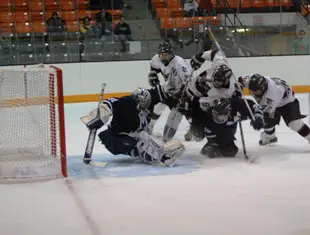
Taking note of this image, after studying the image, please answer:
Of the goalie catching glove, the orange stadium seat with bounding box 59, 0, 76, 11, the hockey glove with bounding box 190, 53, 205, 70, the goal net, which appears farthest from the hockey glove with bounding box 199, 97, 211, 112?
the orange stadium seat with bounding box 59, 0, 76, 11

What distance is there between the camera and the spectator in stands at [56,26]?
32.8 ft

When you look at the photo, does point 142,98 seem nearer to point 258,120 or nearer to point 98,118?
point 98,118

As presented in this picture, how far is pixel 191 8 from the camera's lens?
11.2 m

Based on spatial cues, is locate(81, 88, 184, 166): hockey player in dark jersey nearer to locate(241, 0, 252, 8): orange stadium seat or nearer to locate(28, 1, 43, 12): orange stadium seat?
locate(28, 1, 43, 12): orange stadium seat

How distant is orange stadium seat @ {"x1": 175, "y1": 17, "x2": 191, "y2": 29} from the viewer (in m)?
10.5

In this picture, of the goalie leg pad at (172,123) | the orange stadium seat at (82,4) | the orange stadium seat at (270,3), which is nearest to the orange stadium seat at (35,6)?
the orange stadium seat at (82,4)

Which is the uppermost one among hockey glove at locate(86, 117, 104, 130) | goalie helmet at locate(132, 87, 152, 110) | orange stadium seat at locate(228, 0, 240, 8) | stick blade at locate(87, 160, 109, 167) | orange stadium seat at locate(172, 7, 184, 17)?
orange stadium seat at locate(228, 0, 240, 8)

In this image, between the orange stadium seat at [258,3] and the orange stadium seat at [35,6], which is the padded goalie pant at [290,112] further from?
the orange stadium seat at [35,6]

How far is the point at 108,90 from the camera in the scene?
10.3m

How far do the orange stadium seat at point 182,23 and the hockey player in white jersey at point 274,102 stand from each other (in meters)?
4.49

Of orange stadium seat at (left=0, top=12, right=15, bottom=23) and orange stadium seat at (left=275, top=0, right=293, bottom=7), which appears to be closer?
orange stadium seat at (left=0, top=12, right=15, bottom=23)

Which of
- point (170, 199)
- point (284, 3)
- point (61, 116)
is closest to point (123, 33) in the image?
point (284, 3)

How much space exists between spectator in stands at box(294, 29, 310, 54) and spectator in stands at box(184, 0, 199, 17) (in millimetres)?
1797

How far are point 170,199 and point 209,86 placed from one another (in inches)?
71.9
